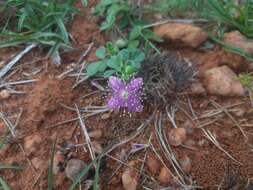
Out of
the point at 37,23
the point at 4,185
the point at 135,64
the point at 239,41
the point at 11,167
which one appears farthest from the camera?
the point at 37,23

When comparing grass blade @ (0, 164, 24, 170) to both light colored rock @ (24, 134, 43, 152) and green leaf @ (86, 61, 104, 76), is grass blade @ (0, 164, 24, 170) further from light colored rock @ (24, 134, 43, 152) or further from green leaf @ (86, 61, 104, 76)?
green leaf @ (86, 61, 104, 76)

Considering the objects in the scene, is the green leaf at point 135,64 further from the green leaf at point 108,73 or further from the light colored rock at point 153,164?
the light colored rock at point 153,164

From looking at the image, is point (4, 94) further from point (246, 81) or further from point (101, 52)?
point (246, 81)

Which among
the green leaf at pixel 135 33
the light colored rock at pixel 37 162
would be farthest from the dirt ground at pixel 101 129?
the green leaf at pixel 135 33

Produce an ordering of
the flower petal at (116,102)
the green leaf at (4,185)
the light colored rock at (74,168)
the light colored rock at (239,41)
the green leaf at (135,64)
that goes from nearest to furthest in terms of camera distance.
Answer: the green leaf at (4,185) → the light colored rock at (74,168) → the flower petal at (116,102) → the green leaf at (135,64) → the light colored rock at (239,41)

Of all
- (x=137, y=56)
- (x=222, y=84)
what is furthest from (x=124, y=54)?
(x=222, y=84)

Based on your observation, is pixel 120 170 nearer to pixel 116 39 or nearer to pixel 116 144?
pixel 116 144

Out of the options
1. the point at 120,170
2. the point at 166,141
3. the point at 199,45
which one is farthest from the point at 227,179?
the point at 199,45
